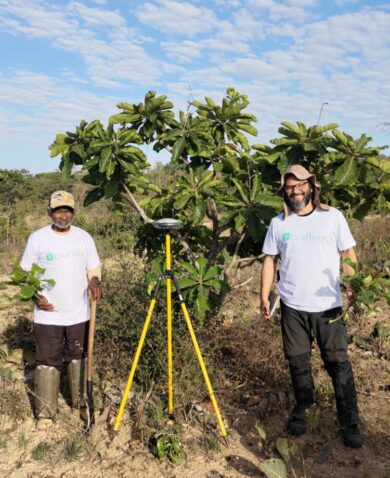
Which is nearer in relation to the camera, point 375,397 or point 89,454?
point 89,454

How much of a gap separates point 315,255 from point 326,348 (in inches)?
24.7

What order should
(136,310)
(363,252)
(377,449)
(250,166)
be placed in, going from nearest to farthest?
(377,449)
(250,166)
(136,310)
(363,252)

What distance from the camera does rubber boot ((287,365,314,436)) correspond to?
324cm

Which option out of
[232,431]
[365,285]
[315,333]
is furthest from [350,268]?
[232,431]

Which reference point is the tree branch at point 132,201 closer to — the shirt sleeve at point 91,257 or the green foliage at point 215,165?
the green foliage at point 215,165

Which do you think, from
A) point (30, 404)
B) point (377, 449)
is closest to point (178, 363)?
point (30, 404)

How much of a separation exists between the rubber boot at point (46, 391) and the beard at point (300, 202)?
221 centimetres

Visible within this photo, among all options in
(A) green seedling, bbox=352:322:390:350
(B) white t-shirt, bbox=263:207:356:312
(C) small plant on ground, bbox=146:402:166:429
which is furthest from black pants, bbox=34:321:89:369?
(A) green seedling, bbox=352:322:390:350

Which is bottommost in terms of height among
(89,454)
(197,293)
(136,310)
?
(89,454)

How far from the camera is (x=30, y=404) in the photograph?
12.6 feet

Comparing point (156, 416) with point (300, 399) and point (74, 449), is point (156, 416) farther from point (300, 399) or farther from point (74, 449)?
point (300, 399)

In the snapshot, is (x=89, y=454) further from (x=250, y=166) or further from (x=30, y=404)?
(x=250, y=166)

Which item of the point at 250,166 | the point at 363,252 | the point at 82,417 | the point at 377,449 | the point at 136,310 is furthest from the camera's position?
the point at 363,252

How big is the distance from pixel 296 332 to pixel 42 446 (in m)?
1.92
